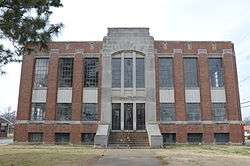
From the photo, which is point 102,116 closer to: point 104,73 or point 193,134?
point 104,73

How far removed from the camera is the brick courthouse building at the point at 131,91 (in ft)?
105

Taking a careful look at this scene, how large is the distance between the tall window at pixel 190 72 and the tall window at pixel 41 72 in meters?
14.2

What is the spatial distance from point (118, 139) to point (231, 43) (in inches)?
611

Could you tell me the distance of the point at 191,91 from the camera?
32.9 meters

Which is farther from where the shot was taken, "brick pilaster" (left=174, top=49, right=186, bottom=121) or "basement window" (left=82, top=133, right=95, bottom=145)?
"brick pilaster" (left=174, top=49, right=186, bottom=121)

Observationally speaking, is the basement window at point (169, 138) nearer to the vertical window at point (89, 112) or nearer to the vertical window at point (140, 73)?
the vertical window at point (140, 73)

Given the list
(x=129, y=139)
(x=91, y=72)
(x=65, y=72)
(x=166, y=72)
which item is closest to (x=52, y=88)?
(x=65, y=72)

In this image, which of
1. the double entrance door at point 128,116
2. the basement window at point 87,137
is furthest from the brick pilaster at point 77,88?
the double entrance door at point 128,116

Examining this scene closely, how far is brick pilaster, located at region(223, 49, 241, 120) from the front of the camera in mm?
32375

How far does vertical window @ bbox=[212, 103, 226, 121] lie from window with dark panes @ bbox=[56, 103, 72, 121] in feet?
47.0

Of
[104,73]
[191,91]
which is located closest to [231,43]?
[191,91]

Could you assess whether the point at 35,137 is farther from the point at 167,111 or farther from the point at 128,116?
the point at 167,111

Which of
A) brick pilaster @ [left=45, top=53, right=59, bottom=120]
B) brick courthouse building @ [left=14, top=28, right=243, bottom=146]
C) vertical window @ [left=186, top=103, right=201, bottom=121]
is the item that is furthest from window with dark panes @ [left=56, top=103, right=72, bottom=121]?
vertical window @ [left=186, top=103, right=201, bottom=121]

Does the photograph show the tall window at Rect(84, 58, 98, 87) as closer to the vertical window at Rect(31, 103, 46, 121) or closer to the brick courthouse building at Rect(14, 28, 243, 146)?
the brick courthouse building at Rect(14, 28, 243, 146)
